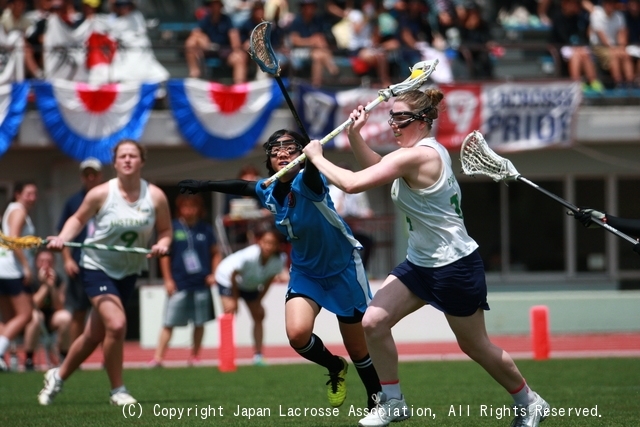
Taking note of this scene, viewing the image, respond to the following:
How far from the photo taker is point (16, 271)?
42.9 ft

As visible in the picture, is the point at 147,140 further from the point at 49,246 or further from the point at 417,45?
the point at 49,246

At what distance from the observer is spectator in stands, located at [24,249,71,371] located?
543 inches

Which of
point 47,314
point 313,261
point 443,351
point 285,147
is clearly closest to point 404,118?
point 285,147

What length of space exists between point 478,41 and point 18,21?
26.7ft

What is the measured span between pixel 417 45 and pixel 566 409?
11.9 metres

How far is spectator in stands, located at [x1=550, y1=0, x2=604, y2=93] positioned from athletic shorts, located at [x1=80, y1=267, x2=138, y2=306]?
1199cm

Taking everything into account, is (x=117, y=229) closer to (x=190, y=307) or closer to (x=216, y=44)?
(x=190, y=307)

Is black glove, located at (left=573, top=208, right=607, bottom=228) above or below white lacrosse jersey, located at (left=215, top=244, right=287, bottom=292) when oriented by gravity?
above

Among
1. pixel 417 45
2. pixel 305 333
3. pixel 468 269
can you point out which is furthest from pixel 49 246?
pixel 417 45

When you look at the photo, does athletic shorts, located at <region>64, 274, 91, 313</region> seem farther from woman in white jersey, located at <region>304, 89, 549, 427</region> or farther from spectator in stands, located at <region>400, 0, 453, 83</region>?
spectator in stands, located at <region>400, 0, 453, 83</region>

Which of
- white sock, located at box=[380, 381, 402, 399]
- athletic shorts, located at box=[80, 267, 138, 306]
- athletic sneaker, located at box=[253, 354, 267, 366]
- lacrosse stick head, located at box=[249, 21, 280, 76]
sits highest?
lacrosse stick head, located at box=[249, 21, 280, 76]

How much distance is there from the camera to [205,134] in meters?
17.8

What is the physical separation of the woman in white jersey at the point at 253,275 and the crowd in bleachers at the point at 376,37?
Result: 5.12 meters

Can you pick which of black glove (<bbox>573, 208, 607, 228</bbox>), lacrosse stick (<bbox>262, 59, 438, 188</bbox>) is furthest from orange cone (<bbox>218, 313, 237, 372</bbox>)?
black glove (<bbox>573, 208, 607, 228</bbox>)
